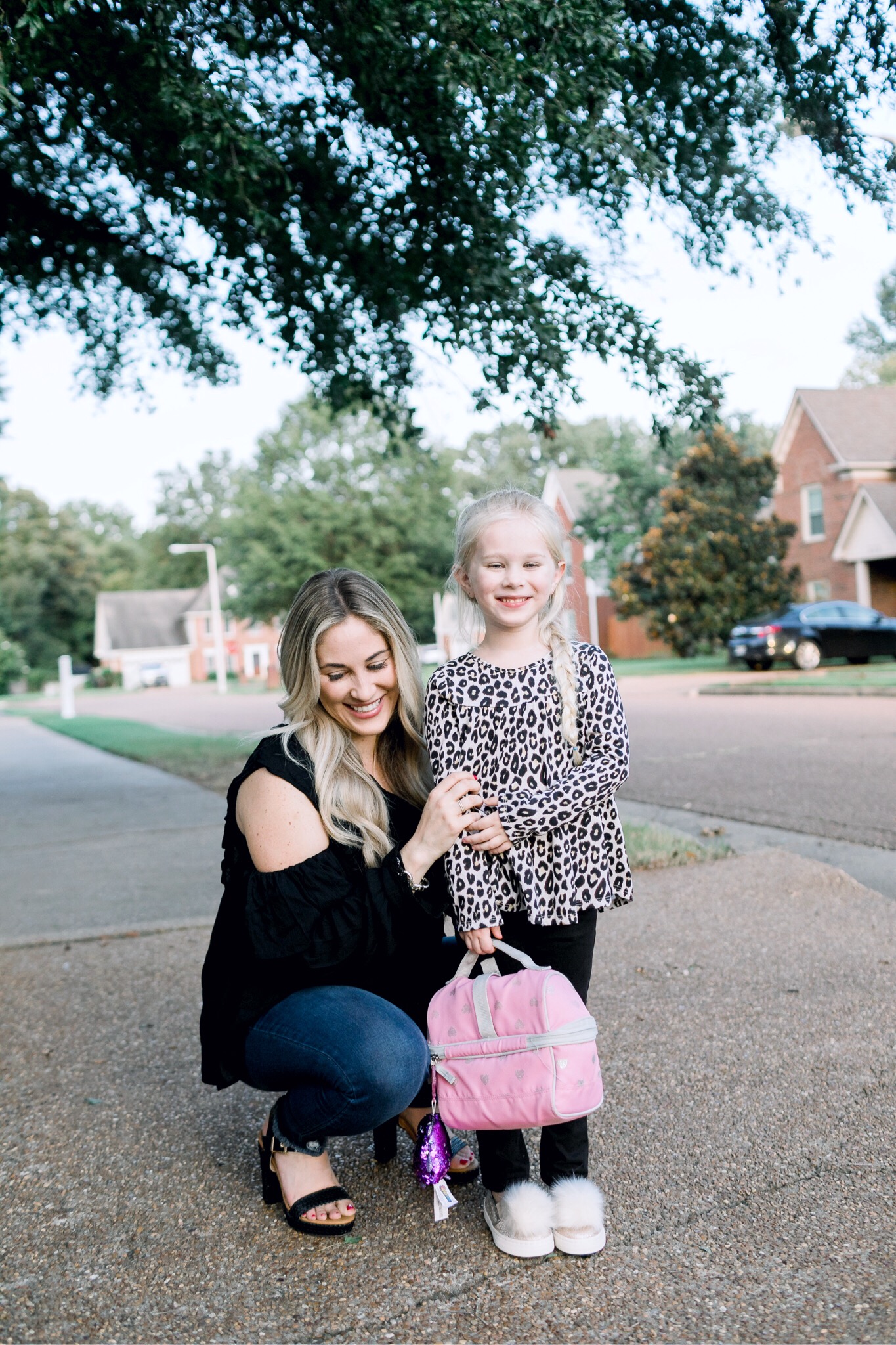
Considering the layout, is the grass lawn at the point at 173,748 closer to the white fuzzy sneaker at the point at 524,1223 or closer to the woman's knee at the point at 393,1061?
the woman's knee at the point at 393,1061

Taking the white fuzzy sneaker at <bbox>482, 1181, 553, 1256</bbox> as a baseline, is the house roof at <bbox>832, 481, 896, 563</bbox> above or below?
above

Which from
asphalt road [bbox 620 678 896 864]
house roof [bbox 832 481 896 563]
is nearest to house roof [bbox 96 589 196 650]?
house roof [bbox 832 481 896 563]

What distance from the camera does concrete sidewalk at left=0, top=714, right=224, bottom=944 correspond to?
614 cm

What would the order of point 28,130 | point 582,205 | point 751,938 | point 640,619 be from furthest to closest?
point 640,619 → point 28,130 → point 582,205 → point 751,938

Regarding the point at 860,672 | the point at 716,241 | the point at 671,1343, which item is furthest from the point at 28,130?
the point at 860,672

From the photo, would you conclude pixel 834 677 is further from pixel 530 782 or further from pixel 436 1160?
pixel 436 1160

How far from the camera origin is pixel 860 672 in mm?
20844

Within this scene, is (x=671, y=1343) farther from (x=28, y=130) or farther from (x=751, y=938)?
(x=28, y=130)

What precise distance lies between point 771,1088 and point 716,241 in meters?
4.89

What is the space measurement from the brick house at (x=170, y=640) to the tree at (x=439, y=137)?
66414 mm

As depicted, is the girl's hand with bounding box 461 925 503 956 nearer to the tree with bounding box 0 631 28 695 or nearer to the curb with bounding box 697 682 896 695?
the curb with bounding box 697 682 896 695

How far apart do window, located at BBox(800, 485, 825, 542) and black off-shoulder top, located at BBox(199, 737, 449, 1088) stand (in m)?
30.8

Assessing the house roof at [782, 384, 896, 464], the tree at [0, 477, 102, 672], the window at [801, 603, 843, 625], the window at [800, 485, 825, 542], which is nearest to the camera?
the window at [801, 603, 843, 625]

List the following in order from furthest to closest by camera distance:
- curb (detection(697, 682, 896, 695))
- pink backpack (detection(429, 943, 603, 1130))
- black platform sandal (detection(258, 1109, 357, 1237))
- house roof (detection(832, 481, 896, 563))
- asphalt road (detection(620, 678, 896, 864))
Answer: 1. house roof (detection(832, 481, 896, 563))
2. curb (detection(697, 682, 896, 695))
3. asphalt road (detection(620, 678, 896, 864))
4. black platform sandal (detection(258, 1109, 357, 1237))
5. pink backpack (detection(429, 943, 603, 1130))
